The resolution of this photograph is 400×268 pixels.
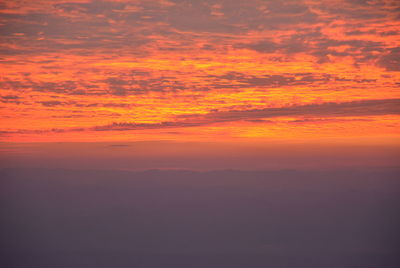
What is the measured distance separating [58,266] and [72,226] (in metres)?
23.9

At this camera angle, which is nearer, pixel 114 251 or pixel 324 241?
pixel 324 241

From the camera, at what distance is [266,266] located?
348 ft

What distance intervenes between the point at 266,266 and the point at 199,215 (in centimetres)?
3249

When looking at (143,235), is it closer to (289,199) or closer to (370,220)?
(289,199)

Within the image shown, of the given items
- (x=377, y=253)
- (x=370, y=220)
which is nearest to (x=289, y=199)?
(x=370, y=220)

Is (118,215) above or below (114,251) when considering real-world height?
above

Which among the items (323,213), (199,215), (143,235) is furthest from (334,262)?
(143,235)

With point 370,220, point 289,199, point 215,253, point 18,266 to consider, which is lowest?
point 18,266

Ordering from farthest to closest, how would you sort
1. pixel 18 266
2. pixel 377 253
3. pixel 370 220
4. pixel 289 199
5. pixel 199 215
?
pixel 289 199
pixel 199 215
pixel 370 220
pixel 377 253
pixel 18 266

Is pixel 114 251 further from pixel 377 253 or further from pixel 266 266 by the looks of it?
pixel 377 253

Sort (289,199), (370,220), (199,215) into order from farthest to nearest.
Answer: (289,199) → (199,215) → (370,220)

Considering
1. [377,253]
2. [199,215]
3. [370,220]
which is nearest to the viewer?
[377,253]

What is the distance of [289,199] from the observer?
148m

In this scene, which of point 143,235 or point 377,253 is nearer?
point 377,253
